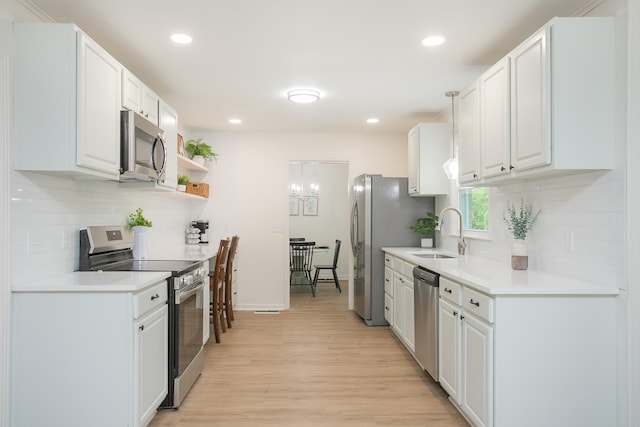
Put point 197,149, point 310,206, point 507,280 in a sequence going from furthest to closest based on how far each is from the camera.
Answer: point 310,206
point 197,149
point 507,280

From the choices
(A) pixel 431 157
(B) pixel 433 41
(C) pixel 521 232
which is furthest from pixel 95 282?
(A) pixel 431 157

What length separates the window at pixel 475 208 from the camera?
3.87 metres

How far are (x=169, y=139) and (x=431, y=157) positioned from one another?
2.74 metres

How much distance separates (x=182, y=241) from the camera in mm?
5430

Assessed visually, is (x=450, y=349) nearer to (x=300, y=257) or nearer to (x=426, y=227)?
(x=426, y=227)

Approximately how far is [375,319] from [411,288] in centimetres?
134

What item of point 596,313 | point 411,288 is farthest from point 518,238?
point 411,288

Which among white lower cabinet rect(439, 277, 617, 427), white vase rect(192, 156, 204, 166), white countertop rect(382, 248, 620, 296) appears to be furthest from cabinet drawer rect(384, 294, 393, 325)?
white vase rect(192, 156, 204, 166)

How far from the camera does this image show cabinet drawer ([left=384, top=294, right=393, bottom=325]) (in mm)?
4645

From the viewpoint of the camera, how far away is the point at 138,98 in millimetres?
3109

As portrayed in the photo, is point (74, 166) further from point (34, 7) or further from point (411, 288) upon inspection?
point (411, 288)

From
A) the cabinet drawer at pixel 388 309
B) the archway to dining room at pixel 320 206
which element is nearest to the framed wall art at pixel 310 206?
the archway to dining room at pixel 320 206

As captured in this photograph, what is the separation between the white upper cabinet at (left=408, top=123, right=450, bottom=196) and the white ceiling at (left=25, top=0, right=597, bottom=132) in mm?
274

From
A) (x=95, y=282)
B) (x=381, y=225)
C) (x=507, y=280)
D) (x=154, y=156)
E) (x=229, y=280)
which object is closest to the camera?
(x=95, y=282)
